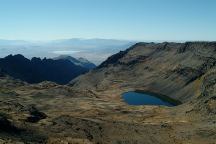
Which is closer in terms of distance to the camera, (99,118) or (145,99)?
(99,118)

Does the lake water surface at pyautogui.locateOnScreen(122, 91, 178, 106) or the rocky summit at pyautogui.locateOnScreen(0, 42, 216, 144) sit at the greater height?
the rocky summit at pyautogui.locateOnScreen(0, 42, 216, 144)

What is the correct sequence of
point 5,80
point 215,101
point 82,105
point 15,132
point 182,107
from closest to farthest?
point 15,132
point 215,101
point 182,107
point 82,105
point 5,80

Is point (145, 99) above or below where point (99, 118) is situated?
below

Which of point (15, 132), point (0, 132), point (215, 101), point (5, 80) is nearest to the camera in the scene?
point (0, 132)

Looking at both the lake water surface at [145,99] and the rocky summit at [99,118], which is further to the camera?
the lake water surface at [145,99]

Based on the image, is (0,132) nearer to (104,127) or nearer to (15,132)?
(15,132)

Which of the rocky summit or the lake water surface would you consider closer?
the rocky summit

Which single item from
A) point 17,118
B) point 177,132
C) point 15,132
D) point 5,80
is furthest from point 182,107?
point 5,80

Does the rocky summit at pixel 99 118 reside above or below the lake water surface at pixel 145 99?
above
